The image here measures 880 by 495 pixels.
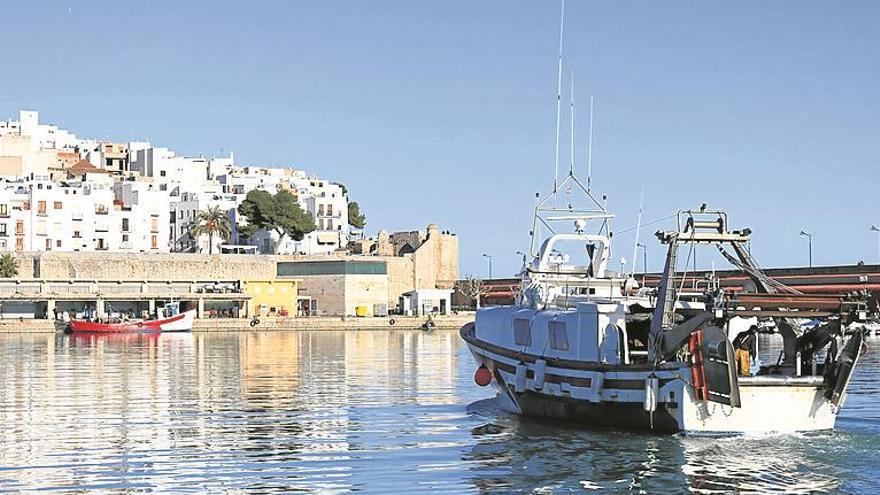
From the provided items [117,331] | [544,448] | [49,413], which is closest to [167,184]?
[117,331]

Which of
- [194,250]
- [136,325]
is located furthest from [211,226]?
[136,325]

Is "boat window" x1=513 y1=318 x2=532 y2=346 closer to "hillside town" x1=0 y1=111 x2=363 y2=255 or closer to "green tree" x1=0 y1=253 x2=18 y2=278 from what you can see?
"green tree" x1=0 y1=253 x2=18 y2=278

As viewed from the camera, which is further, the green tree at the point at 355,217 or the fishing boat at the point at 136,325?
the green tree at the point at 355,217

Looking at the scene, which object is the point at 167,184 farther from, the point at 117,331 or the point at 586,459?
the point at 586,459

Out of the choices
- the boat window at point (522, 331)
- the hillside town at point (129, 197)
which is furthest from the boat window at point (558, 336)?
the hillside town at point (129, 197)

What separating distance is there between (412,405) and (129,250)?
8955 cm

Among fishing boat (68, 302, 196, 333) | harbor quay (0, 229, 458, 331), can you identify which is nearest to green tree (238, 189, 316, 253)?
harbor quay (0, 229, 458, 331)

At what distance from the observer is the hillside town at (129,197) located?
4540 inches

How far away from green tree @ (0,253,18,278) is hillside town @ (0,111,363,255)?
20.9 feet

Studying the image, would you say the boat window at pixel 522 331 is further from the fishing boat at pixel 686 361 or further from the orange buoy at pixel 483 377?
the orange buoy at pixel 483 377

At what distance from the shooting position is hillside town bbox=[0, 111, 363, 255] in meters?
115

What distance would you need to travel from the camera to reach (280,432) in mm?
27297

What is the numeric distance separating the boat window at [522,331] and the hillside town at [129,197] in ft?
292

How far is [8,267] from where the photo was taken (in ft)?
340
